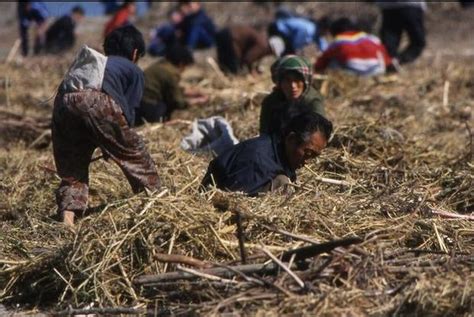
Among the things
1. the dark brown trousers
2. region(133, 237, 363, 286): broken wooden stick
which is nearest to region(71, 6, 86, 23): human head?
the dark brown trousers

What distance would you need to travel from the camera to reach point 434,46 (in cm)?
1605

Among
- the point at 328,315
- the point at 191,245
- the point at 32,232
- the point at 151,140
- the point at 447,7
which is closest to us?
the point at 328,315

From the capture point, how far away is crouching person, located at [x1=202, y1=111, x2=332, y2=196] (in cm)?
534

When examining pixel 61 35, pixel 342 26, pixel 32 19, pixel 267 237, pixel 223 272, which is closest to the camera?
pixel 223 272

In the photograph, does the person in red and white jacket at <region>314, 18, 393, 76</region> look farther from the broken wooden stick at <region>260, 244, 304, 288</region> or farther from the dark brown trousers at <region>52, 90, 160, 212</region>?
the broken wooden stick at <region>260, 244, 304, 288</region>

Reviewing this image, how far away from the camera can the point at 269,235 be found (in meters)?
4.89

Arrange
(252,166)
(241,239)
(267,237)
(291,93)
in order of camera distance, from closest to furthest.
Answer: (241,239)
(267,237)
(252,166)
(291,93)

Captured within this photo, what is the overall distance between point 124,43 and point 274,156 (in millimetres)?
1323

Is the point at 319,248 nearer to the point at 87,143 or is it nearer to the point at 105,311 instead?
the point at 105,311

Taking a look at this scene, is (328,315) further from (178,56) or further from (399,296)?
(178,56)

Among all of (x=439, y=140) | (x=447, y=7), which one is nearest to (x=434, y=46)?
(x=447, y=7)

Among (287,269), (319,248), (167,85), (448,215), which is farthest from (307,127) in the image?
(167,85)

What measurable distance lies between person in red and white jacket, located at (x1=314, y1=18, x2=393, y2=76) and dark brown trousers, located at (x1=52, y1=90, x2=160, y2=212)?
16.5 ft

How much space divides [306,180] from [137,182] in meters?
0.94
